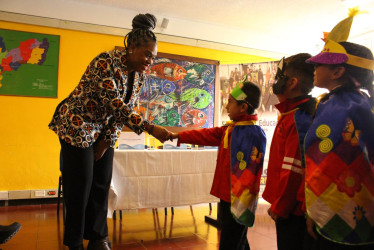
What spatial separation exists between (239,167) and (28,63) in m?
3.75

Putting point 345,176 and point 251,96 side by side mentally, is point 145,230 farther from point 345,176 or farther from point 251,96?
point 345,176

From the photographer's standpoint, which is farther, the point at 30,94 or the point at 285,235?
the point at 30,94

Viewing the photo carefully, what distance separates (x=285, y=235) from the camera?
1.29 metres

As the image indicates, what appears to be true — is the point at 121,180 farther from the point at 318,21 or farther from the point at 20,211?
A: the point at 318,21

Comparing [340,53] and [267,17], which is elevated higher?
[267,17]

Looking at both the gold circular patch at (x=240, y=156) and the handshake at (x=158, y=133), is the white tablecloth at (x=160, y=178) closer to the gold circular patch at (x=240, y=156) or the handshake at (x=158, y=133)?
the handshake at (x=158, y=133)

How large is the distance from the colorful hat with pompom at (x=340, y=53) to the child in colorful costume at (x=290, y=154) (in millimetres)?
241

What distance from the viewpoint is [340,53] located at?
112cm

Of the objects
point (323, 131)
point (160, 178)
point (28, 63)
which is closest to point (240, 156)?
point (323, 131)

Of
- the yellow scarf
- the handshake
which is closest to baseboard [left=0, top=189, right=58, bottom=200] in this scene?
the handshake

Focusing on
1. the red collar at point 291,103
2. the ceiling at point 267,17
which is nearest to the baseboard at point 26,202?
the ceiling at point 267,17

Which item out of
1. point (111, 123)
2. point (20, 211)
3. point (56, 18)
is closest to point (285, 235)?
point (111, 123)

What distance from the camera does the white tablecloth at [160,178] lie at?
277cm

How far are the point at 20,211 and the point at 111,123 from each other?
8.93 ft
